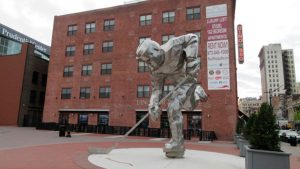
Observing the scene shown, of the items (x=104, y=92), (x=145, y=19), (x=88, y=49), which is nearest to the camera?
(x=145, y=19)

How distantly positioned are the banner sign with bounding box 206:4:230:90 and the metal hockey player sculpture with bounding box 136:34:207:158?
18013mm

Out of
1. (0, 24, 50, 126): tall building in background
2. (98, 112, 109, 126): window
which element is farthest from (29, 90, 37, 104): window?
(98, 112, 109, 126): window

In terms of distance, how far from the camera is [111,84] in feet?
100

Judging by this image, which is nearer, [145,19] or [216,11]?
[216,11]

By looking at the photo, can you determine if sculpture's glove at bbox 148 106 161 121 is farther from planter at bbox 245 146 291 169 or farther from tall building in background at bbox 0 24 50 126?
tall building in background at bbox 0 24 50 126

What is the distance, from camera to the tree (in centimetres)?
593

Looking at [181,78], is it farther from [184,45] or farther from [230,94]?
[230,94]

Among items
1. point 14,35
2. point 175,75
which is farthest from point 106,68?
point 14,35

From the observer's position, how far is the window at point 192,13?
2797cm

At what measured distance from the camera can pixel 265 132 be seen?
6.04 metres

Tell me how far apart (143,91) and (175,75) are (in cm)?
2066

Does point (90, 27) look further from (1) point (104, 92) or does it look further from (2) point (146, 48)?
(2) point (146, 48)

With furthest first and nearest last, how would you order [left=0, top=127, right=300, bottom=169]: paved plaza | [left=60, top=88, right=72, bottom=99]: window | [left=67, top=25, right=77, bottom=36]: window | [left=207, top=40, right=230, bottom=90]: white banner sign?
[left=67, top=25, right=77, bottom=36]: window → [left=60, top=88, right=72, bottom=99]: window → [left=207, top=40, right=230, bottom=90]: white banner sign → [left=0, top=127, right=300, bottom=169]: paved plaza

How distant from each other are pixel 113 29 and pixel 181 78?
84.2 ft
